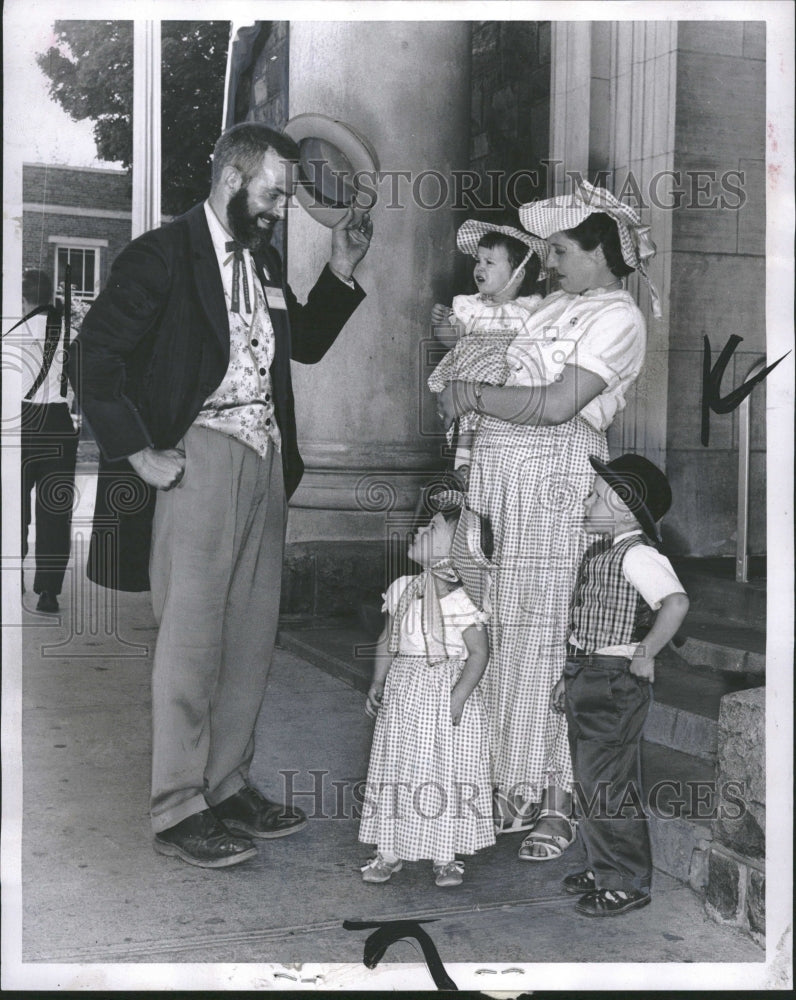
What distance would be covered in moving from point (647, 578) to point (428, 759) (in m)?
0.79

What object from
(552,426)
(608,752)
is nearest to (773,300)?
(552,426)

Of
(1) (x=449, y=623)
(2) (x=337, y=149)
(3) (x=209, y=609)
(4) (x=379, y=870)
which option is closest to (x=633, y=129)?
(2) (x=337, y=149)

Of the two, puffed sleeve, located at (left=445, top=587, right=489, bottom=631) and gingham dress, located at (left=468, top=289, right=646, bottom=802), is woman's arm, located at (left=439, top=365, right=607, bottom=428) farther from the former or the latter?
puffed sleeve, located at (left=445, top=587, right=489, bottom=631)

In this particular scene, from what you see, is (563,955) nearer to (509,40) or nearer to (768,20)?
(768,20)

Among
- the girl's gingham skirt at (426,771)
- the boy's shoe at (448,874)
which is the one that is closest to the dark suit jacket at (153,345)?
the girl's gingham skirt at (426,771)

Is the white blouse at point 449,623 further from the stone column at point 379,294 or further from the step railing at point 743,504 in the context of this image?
the step railing at point 743,504

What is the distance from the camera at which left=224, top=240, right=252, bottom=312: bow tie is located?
3.55 m

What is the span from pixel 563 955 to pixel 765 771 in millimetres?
742

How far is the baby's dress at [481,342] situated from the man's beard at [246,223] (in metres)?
0.61

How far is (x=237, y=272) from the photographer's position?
3.56 m

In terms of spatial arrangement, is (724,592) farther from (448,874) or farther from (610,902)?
(448,874)

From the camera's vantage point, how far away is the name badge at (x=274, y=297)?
3.62 m

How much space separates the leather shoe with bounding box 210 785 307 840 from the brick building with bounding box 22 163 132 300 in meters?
1.56

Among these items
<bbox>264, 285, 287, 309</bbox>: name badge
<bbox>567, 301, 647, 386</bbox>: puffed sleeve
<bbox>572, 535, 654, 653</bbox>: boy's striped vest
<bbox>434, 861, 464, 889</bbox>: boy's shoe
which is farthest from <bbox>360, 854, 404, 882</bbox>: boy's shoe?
<bbox>264, 285, 287, 309</bbox>: name badge
